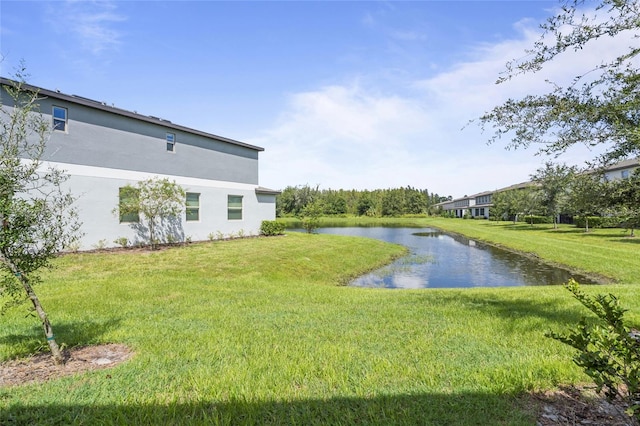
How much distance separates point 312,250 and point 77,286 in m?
11.8

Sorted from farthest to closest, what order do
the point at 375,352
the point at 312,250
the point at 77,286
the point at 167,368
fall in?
the point at 312,250, the point at 77,286, the point at 375,352, the point at 167,368

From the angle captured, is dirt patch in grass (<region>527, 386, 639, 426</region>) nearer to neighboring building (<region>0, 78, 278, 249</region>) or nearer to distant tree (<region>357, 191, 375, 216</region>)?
neighboring building (<region>0, 78, 278, 249</region>)

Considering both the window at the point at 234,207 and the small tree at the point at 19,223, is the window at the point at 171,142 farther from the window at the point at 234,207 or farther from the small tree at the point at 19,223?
the small tree at the point at 19,223

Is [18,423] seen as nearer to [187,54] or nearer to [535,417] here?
[535,417]

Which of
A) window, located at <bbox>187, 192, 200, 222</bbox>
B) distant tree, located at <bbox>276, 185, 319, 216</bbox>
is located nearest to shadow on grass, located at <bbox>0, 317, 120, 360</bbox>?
window, located at <bbox>187, 192, 200, 222</bbox>

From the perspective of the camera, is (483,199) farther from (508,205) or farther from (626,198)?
(626,198)

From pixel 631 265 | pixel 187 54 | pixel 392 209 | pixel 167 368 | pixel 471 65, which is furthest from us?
pixel 392 209

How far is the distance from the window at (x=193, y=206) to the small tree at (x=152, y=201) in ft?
3.35

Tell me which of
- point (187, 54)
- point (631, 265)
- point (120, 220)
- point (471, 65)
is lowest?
point (631, 265)

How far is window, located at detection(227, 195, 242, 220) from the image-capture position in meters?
21.8

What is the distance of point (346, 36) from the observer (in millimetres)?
11828

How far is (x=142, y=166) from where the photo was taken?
17.4 m

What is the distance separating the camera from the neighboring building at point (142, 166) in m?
14.5

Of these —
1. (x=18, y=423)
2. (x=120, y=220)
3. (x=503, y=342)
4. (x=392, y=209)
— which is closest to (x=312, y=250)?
(x=120, y=220)
